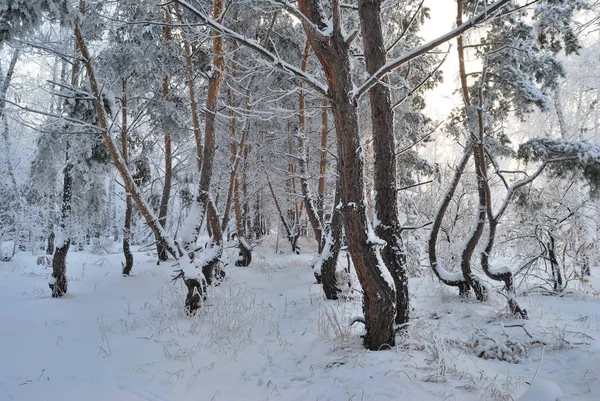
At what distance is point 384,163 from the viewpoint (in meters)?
4.50

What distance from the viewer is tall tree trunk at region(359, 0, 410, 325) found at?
437 cm

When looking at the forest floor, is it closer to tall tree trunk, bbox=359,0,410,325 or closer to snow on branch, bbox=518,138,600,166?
tall tree trunk, bbox=359,0,410,325

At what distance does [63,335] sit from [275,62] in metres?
4.87

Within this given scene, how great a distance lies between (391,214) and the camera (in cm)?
446

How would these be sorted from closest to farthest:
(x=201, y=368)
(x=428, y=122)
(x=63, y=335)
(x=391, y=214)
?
(x=201, y=368)
(x=391, y=214)
(x=63, y=335)
(x=428, y=122)

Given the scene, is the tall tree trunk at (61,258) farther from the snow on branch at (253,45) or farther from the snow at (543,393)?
the snow at (543,393)

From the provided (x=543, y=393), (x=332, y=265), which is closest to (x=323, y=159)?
(x=332, y=265)

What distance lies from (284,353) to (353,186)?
2.15 meters

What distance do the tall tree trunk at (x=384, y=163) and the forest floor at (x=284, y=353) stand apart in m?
0.55

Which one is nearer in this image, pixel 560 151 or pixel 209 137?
pixel 560 151

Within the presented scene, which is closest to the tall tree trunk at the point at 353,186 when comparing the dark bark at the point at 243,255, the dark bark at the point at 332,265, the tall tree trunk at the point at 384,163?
the tall tree trunk at the point at 384,163

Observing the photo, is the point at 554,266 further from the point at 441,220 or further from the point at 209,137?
the point at 209,137

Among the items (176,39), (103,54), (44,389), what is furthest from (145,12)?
(44,389)

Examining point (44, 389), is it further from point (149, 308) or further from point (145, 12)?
point (145, 12)
